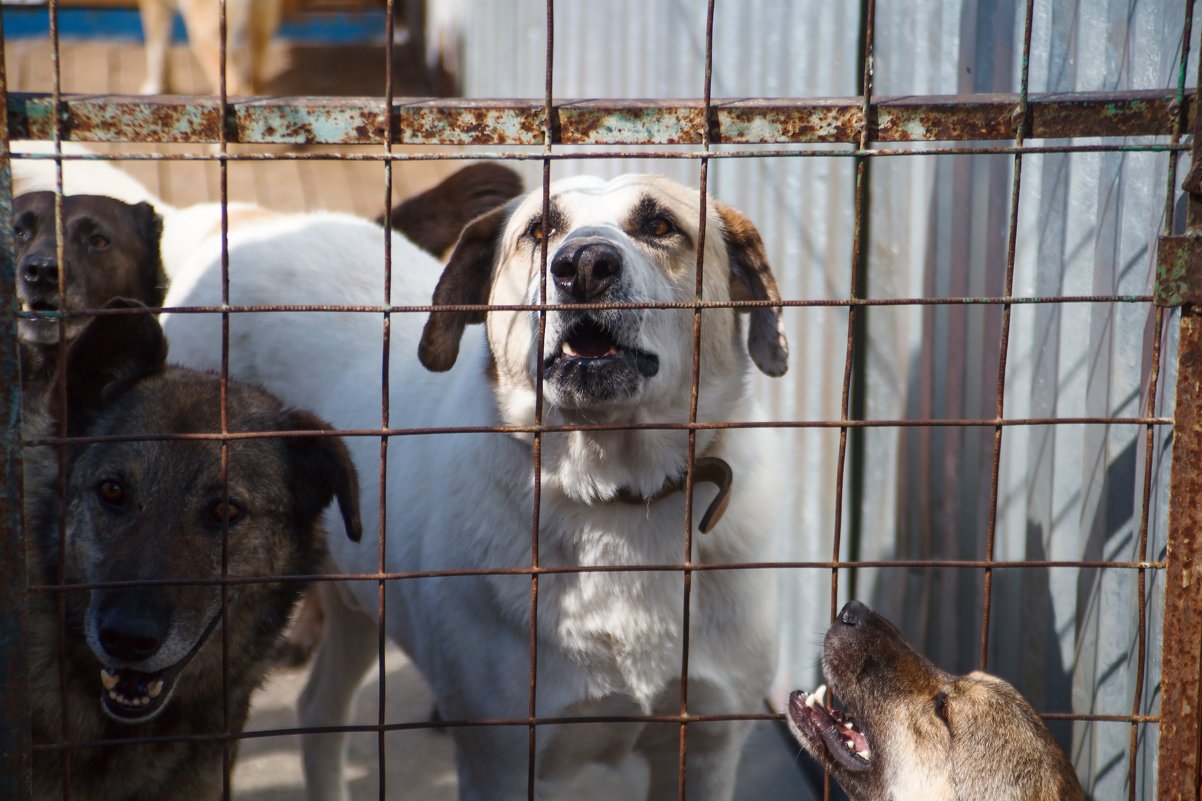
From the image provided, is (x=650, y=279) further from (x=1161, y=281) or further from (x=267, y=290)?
(x=267, y=290)

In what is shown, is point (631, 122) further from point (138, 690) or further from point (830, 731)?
point (138, 690)

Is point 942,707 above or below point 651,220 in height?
below

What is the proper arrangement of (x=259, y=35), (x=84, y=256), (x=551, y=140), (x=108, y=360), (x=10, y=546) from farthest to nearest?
1. (x=259, y=35)
2. (x=84, y=256)
3. (x=108, y=360)
4. (x=551, y=140)
5. (x=10, y=546)

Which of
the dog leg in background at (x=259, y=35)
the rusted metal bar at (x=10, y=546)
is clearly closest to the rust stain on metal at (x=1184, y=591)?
the rusted metal bar at (x=10, y=546)

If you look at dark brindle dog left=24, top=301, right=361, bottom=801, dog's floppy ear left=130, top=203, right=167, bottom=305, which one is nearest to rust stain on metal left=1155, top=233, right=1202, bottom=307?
dark brindle dog left=24, top=301, right=361, bottom=801

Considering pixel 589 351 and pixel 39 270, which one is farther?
pixel 39 270

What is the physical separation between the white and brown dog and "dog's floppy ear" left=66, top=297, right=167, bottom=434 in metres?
0.69

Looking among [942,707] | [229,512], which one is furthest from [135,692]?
[942,707]

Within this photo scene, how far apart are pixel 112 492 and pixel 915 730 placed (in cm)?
195

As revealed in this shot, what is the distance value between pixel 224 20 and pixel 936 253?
93.5 inches

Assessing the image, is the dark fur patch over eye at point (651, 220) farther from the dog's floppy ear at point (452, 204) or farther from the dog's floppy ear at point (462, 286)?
the dog's floppy ear at point (452, 204)

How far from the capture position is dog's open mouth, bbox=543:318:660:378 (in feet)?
9.73

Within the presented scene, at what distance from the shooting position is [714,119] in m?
2.53

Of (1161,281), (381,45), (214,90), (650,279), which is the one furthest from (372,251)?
(381,45)
